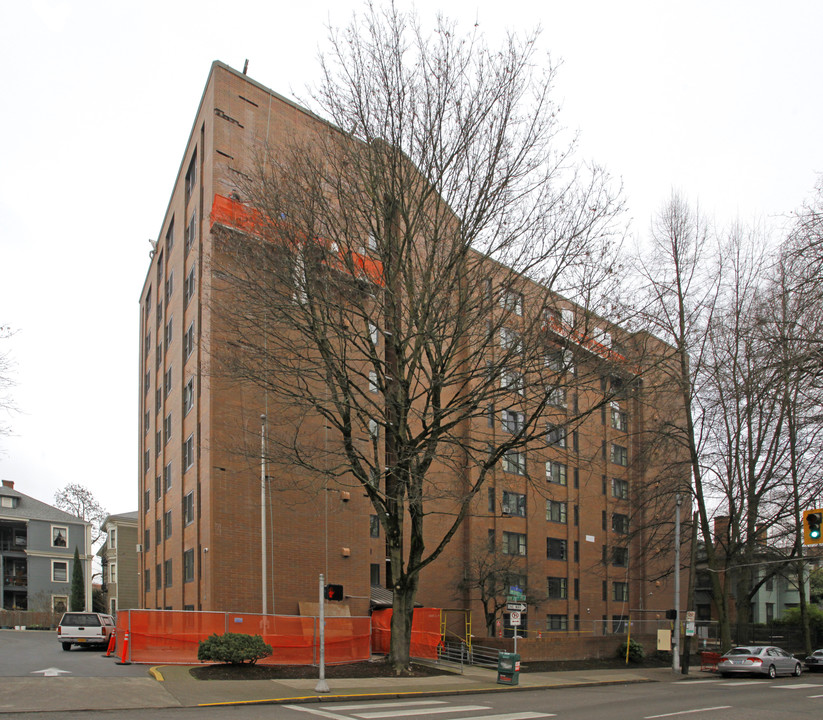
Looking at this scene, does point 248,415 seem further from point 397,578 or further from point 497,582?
point 497,582

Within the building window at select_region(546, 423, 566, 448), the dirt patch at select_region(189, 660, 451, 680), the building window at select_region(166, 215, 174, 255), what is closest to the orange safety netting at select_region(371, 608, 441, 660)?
the dirt patch at select_region(189, 660, 451, 680)

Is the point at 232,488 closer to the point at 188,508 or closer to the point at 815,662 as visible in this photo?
the point at 188,508

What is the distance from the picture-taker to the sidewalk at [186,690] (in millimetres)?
14961

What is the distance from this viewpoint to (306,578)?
29969 millimetres

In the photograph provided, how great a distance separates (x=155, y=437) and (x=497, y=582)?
19650mm

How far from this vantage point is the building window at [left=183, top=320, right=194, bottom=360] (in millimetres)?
34125

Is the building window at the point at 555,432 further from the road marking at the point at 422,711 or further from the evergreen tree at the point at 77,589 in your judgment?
the evergreen tree at the point at 77,589

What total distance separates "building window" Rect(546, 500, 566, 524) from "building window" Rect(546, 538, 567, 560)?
125 centimetres

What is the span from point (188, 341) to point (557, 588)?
90.3ft

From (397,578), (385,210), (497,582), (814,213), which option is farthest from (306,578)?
(814,213)

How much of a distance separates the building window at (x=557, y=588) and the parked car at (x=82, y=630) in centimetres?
2538

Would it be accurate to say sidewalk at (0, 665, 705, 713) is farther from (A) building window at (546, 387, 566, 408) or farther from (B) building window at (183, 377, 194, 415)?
(B) building window at (183, 377, 194, 415)

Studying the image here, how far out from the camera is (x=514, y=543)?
45875 millimetres

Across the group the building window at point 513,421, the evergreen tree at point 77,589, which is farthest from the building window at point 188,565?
the evergreen tree at point 77,589
